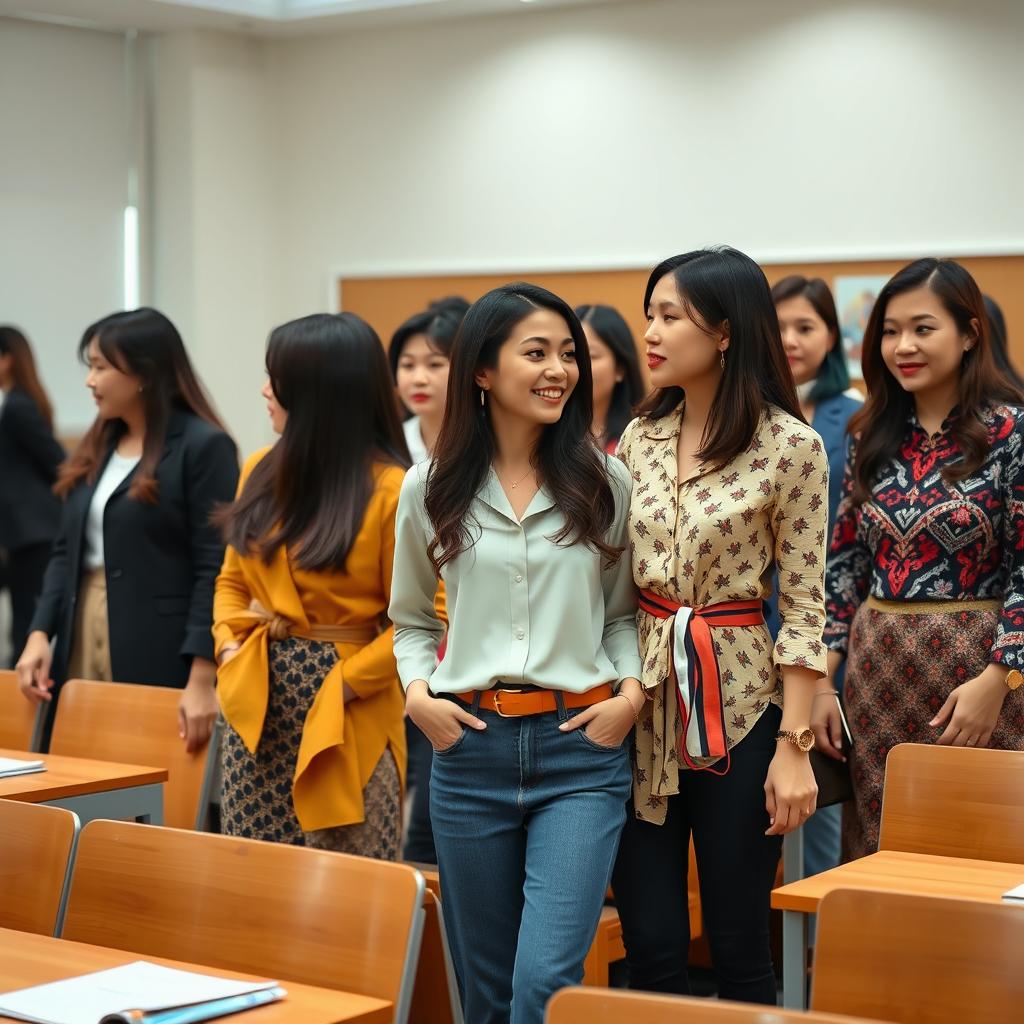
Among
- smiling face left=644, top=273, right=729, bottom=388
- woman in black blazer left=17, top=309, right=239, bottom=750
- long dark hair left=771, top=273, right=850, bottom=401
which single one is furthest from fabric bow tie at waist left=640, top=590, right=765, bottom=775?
long dark hair left=771, top=273, right=850, bottom=401

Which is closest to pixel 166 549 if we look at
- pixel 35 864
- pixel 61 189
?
pixel 35 864

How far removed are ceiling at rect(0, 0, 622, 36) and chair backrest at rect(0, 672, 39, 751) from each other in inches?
164

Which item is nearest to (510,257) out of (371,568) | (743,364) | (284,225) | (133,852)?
(284,225)

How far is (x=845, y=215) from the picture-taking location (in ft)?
21.3

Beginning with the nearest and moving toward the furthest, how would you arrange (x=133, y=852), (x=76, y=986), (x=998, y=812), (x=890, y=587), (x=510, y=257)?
(x=76, y=986) → (x=133, y=852) → (x=998, y=812) → (x=890, y=587) → (x=510, y=257)

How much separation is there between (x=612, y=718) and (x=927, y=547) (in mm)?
935

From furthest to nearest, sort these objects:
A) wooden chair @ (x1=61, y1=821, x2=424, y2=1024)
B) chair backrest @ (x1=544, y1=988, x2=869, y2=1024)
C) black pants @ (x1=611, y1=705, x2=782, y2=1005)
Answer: black pants @ (x1=611, y1=705, x2=782, y2=1005), wooden chair @ (x1=61, y1=821, x2=424, y2=1024), chair backrest @ (x1=544, y1=988, x2=869, y2=1024)

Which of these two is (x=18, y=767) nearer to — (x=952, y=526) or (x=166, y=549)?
(x=166, y=549)

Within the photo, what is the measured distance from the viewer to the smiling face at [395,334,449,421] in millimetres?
4387

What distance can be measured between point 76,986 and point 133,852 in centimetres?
38

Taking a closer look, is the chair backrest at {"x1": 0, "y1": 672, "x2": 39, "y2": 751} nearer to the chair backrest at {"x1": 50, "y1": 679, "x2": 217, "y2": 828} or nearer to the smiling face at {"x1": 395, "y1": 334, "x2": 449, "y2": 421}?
the chair backrest at {"x1": 50, "y1": 679, "x2": 217, "y2": 828}

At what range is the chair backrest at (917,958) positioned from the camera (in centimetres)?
181

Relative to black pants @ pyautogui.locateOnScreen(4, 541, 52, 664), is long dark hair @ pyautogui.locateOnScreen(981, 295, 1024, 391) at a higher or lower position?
higher

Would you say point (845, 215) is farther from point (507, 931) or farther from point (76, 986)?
point (76, 986)
